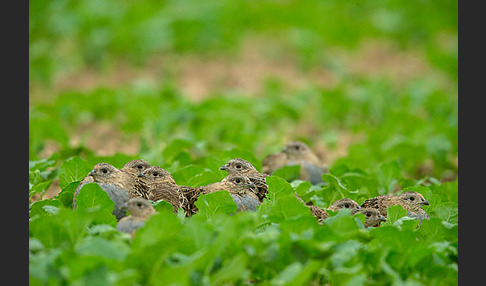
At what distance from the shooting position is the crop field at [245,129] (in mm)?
4773

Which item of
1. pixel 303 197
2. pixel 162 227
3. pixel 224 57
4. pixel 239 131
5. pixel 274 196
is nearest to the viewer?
pixel 162 227

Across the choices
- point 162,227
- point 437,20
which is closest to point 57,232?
point 162,227

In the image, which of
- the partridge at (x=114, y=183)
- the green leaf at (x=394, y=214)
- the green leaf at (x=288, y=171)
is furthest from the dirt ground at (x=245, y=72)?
the green leaf at (x=394, y=214)

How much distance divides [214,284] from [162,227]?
0.56 metres

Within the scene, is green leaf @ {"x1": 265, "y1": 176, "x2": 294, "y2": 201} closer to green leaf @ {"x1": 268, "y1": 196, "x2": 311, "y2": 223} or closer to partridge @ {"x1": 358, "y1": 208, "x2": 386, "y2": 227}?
green leaf @ {"x1": 268, "y1": 196, "x2": 311, "y2": 223}

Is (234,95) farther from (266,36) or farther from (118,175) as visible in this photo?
(118,175)

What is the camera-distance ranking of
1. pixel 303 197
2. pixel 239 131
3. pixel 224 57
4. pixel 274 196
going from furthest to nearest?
1. pixel 224 57
2. pixel 239 131
3. pixel 303 197
4. pixel 274 196

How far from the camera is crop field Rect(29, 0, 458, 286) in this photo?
477 cm

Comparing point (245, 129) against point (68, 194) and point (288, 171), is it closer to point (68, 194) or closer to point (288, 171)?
point (288, 171)

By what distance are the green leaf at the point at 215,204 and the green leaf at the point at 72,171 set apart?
4.29 ft

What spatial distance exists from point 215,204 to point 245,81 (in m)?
8.21

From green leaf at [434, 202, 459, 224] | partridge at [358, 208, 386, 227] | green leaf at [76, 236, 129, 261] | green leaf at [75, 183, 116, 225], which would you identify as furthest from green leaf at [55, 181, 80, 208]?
green leaf at [434, 202, 459, 224]

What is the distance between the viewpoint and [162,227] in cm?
477

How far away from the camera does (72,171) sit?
6.40 m
